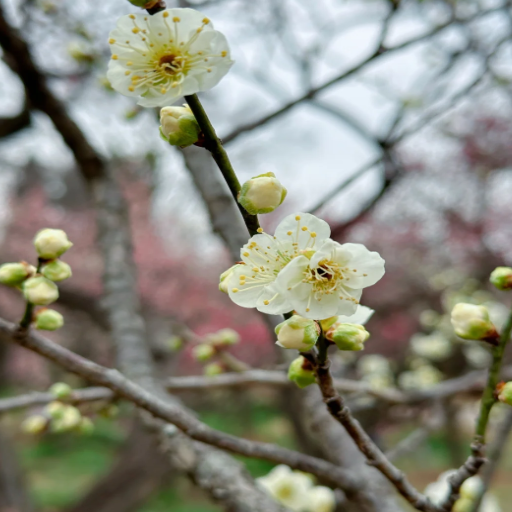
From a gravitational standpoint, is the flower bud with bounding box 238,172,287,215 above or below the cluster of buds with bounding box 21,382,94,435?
above

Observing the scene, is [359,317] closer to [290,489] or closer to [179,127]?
[179,127]

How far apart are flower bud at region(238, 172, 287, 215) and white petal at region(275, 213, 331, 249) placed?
61 millimetres

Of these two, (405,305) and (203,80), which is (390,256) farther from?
(203,80)

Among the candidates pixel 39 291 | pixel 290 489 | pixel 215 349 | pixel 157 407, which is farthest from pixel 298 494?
pixel 39 291

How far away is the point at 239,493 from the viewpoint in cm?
92

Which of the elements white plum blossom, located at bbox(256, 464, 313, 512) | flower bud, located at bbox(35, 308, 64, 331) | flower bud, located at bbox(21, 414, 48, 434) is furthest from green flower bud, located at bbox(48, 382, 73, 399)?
white plum blossom, located at bbox(256, 464, 313, 512)

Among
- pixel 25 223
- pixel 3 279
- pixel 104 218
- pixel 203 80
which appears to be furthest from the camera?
pixel 25 223

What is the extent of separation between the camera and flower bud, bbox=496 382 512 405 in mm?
515

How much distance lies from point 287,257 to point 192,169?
0.83m

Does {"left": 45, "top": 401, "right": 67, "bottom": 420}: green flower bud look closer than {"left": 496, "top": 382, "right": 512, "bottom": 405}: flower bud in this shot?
No

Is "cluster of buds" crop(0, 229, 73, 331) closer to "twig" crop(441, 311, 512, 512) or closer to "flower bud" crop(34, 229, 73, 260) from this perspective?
"flower bud" crop(34, 229, 73, 260)

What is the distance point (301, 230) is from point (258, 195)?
0.30ft

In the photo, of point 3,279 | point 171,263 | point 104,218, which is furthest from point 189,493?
point 3,279

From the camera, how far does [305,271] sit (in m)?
0.47
